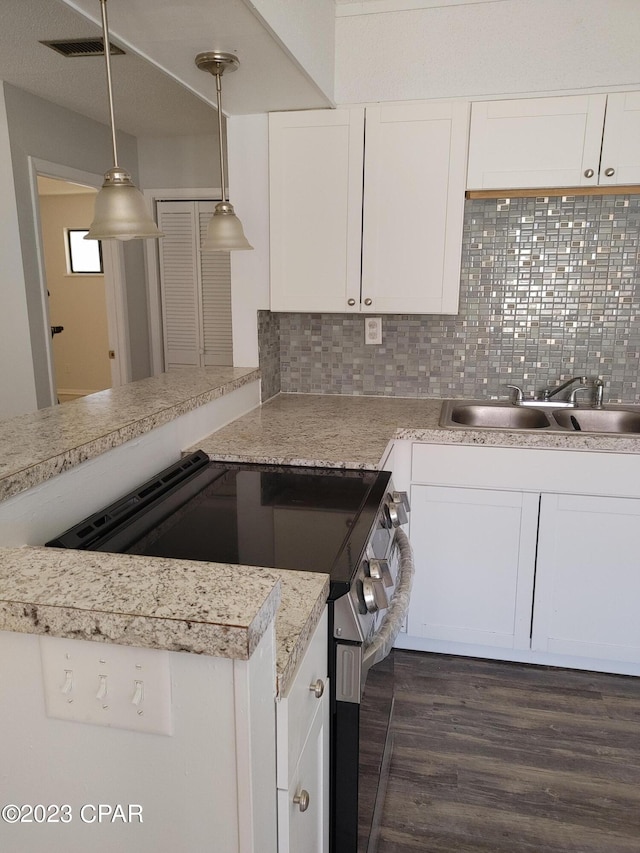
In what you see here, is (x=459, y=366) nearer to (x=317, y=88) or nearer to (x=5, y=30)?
(x=317, y=88)

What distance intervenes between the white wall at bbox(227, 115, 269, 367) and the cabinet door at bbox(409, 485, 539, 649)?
1010 mm

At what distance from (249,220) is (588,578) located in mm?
1926

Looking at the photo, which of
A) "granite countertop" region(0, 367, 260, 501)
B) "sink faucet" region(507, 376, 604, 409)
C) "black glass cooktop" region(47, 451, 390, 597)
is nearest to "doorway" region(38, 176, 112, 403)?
"granite countertop" region(0, 367, 260, 501)

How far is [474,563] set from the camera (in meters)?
2.37

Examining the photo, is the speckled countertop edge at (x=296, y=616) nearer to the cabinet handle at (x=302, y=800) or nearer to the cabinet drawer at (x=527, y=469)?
the cabinet handle at (x=302, y=800)

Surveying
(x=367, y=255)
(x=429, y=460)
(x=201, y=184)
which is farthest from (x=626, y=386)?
(x=201, y=184)

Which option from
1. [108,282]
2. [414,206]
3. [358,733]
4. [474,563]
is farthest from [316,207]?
[108,282]

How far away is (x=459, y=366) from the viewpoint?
112 inches

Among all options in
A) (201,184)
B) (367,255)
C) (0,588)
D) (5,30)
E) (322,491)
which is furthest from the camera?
(201,184)

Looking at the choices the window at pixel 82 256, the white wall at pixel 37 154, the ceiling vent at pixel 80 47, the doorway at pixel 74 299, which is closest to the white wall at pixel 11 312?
the white wall at pixel 37 154

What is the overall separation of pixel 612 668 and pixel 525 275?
5.27 feet

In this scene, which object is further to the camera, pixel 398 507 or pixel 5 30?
pixel 5 30

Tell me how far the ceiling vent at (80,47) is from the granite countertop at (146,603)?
2.12 meters

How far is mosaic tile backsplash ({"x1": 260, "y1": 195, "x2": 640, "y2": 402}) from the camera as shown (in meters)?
2.65
